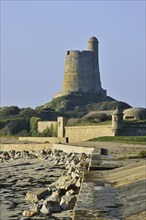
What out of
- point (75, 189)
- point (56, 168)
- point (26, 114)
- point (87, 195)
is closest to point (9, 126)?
point (26, 114)

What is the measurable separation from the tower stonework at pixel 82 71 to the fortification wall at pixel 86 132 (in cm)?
2656

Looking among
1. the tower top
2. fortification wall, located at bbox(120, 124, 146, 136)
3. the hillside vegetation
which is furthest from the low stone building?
the tower top

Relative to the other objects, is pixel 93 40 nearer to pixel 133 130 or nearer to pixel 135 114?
pixel 135 114

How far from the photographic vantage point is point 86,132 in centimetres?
4388

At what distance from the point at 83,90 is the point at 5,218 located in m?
64.0

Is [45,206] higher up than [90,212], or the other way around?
[90,212]

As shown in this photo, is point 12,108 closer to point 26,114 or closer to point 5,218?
point 26,114

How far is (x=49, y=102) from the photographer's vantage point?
73625mm

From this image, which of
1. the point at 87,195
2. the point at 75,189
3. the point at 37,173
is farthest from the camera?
the point at 37,173

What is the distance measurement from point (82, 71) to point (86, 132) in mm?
30656

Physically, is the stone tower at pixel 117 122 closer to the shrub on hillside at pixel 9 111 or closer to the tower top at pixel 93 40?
the shrub on hillside at pixel 9 111

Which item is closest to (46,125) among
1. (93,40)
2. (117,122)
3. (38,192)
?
(117,122)

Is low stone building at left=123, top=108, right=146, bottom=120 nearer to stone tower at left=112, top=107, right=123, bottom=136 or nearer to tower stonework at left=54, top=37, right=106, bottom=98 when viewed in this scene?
stone tower at left=112, top=107, right=123, bottom=136

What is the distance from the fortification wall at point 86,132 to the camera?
41.2 m
